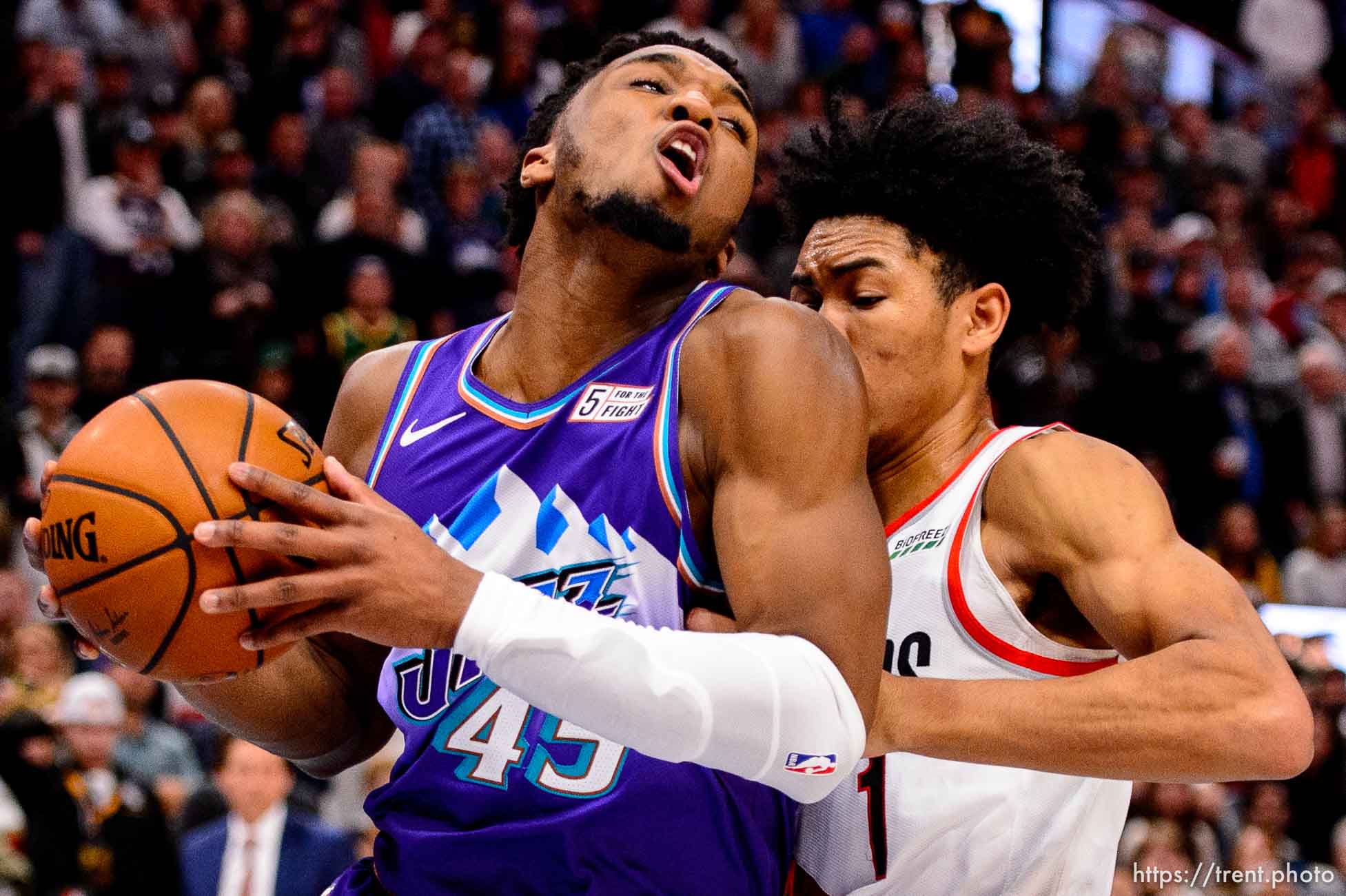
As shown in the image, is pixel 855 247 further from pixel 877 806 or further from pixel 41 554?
pixel 41 554

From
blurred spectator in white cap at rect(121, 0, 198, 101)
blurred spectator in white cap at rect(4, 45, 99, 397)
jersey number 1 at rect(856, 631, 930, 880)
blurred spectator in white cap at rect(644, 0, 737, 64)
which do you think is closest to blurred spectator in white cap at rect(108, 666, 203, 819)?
blurred spectator in white cap at rect(4, 45, 99, 397)

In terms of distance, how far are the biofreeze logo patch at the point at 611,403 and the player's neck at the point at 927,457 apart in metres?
0.81

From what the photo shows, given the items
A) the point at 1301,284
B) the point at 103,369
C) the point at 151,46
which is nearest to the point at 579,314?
the point at 103,369

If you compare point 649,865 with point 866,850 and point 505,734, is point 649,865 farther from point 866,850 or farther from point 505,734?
point 866,850

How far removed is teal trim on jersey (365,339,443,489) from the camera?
112 inches

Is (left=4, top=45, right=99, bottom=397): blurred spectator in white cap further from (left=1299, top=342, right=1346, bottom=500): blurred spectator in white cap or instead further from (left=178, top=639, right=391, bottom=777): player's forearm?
(left=1299, top=342, right=1346, bottom=500): blurred spectator in white cap

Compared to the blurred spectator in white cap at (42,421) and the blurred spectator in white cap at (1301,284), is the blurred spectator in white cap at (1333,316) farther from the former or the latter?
the blurred spectator in white cap at (42,421)

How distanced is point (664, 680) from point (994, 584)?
102 cm

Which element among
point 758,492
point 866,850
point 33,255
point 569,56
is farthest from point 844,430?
point 569,56

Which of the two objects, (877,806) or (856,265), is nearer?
(877,806)

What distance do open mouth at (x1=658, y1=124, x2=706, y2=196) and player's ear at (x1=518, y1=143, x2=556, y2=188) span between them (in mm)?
258

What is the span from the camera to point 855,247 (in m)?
3.39

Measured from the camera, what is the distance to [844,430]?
243 centimetres

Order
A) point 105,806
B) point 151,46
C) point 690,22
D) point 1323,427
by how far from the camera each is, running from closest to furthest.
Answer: point 105,806, point 151,46, point 690,22, point 1323,427
